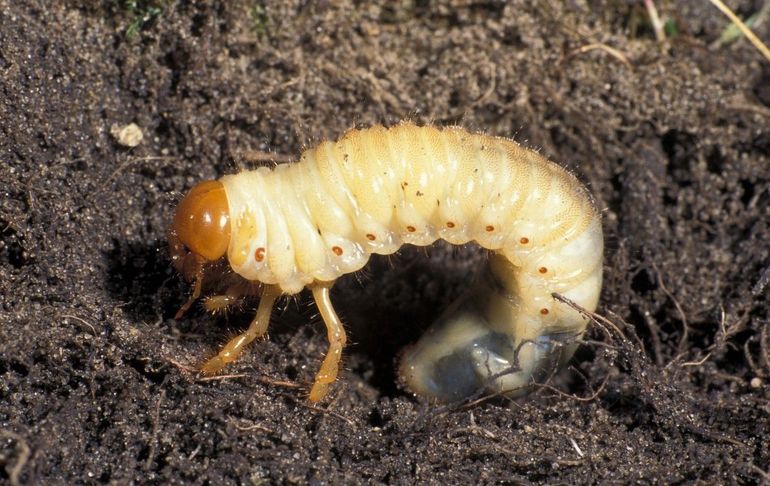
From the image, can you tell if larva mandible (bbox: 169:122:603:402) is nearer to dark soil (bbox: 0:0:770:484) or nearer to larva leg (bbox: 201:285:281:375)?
larva leg (bbox: 201:285:281:375)

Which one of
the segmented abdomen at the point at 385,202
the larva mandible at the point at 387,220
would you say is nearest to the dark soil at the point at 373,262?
the larva mandible at the point at 387,220

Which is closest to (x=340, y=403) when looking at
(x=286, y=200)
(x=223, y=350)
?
(x=223, y=350)

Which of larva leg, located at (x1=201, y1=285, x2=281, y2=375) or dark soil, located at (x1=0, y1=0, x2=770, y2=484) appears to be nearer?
dark soil, located at (x1=0, y1=0, x2=770, y2=484)

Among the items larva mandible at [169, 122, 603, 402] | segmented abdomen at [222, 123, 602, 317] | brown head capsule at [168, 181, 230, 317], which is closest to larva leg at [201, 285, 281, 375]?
larva mandible at [169, 122, 603, 402]

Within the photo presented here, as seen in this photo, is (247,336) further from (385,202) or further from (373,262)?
(373,262)

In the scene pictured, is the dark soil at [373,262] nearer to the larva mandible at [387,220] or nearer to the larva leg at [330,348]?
the larva leg at [330,348]

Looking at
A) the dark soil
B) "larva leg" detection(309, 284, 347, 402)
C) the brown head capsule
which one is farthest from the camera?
"larva leg" detection(309, 284, 347, 402)

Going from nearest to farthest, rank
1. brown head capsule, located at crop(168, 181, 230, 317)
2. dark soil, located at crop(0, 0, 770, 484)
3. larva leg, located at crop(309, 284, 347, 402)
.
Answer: dark soil, located at crop(0, 0, 770, 484)
brown head capsule, located at crop(168, 181, 230, 317)
larva leg, located at crop(309, 284, 347, 402)
